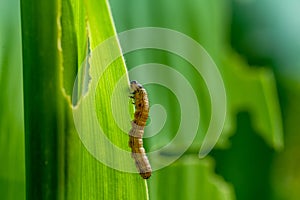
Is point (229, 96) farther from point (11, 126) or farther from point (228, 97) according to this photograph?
point (11, 126)

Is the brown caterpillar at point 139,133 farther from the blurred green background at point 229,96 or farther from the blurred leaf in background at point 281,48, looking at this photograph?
the blurred leaf in background at point 281,48

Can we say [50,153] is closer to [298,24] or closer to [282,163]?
[282,163]

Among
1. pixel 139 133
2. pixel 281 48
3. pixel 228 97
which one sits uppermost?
pixel 281 48

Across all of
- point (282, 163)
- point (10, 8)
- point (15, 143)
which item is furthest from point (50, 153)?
point (282, 163)

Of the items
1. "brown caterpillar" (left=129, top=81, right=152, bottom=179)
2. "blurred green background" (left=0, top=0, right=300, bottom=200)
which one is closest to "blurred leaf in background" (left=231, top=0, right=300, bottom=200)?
"blurred green background" (left=0, top=0, right=300, bottom=200)

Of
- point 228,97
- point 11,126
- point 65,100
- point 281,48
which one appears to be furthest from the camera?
point 281,48

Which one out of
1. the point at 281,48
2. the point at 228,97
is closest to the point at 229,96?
the point at 228,97
